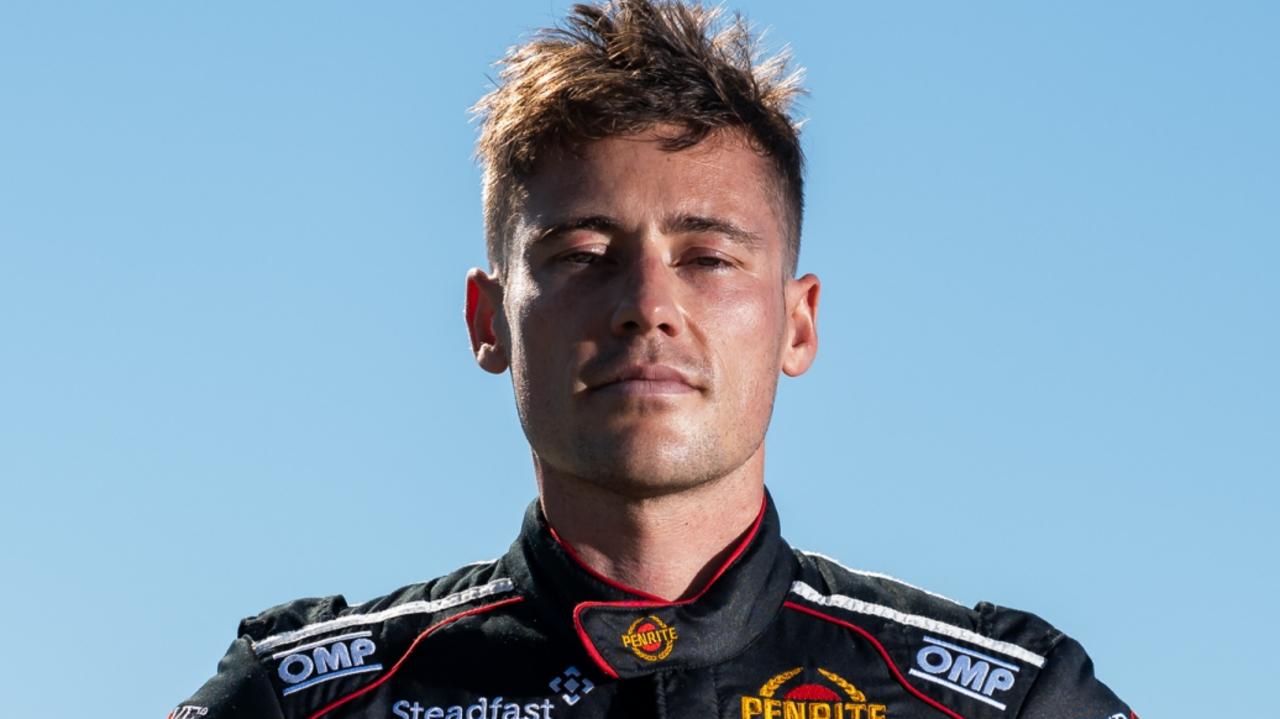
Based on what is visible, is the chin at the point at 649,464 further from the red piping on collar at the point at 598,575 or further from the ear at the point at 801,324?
the ear at the point at 801,324

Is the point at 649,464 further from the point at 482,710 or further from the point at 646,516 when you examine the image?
the point at 482,710

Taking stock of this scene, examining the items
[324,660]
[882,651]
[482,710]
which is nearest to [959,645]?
[882,651]

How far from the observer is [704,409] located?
6.01 metres

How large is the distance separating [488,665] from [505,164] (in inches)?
75.5

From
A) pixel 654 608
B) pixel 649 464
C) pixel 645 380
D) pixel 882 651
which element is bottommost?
pixel 882 651

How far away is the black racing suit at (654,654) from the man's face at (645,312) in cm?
45

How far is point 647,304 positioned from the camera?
233 inches

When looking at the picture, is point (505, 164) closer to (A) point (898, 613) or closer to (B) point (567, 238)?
(B) point (567, 238)

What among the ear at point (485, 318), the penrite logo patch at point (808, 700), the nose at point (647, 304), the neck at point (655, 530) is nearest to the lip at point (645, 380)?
the nose at point (647, 304)

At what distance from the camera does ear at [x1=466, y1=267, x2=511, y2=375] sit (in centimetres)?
671

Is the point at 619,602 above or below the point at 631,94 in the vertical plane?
below

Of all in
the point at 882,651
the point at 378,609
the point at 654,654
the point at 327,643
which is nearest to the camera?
the point at 654,654

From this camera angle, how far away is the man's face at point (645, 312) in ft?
19.5

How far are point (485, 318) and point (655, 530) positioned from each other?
46.2 inches
